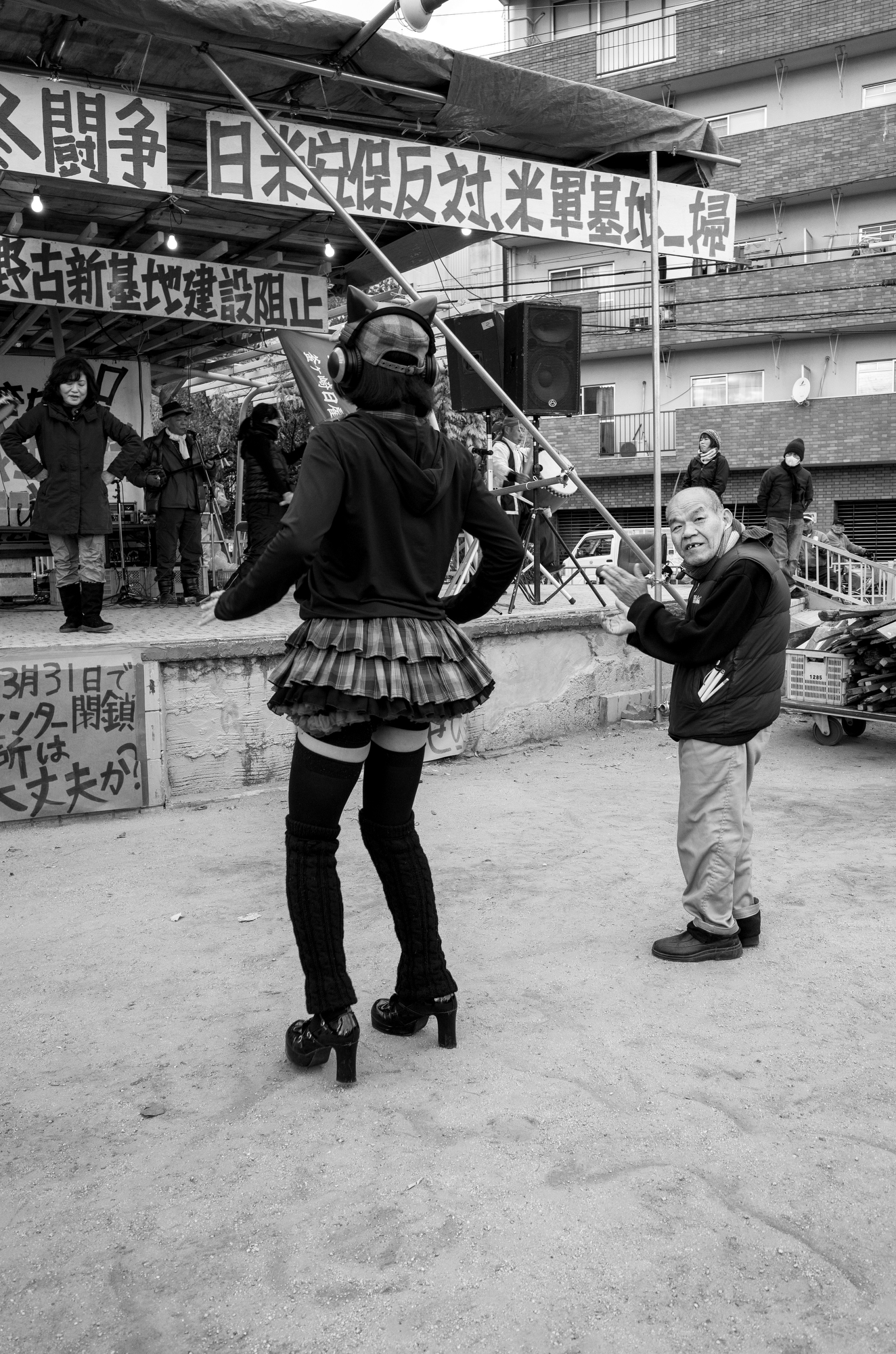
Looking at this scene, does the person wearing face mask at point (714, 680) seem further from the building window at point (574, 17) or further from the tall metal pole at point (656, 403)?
the building window at point (574, 17)

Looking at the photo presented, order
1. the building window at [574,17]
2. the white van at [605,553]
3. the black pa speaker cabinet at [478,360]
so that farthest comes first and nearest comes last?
the building window at [574,17]
the white van at [605,553]
the black pa speaker cabinet at [478,360]

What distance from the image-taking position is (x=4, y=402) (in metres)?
9.05

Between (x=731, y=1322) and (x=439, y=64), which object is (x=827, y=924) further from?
(x=439, y=64)

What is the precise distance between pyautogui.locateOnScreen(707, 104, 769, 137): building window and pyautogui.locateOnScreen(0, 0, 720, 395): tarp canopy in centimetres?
2099

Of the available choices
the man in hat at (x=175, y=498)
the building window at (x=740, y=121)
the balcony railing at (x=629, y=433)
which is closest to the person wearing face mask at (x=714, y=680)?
the man in hat at (x=175, y=498)

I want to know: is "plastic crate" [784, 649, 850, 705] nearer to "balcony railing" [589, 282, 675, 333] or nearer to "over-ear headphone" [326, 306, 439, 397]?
"over-ear headphone" [326, 306, 439, 397]

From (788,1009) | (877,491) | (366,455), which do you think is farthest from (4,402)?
(877,491)

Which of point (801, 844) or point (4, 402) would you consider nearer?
point (801, 844)

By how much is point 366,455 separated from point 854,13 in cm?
2744

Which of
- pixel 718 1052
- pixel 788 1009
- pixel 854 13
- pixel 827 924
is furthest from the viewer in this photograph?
pixel 854 13

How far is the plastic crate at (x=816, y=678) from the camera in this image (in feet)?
Answer: 23.6

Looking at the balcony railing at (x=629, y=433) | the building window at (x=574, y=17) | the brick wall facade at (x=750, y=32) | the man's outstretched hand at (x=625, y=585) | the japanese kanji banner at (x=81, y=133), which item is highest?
the building window at (x=574, y=17)

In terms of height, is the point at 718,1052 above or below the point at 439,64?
below

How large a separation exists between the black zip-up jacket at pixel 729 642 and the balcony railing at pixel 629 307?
24915mm
